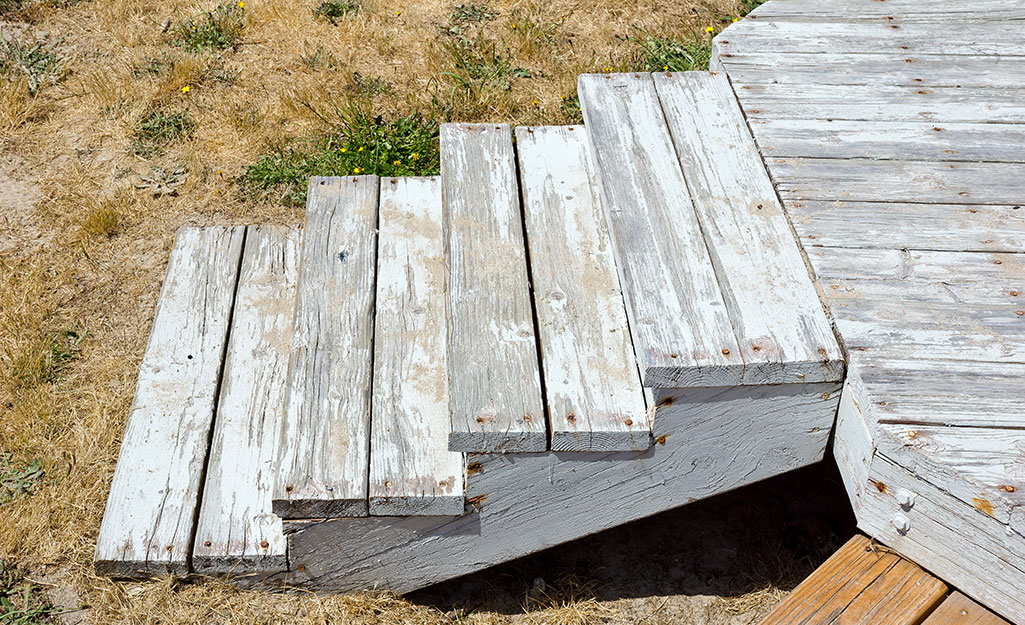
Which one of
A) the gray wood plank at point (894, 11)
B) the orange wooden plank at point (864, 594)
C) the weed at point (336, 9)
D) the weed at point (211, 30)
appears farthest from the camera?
the weed at point (336, 9)

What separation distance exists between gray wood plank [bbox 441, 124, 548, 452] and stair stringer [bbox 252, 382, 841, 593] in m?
0.10

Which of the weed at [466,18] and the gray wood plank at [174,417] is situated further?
the weed at [466,18]

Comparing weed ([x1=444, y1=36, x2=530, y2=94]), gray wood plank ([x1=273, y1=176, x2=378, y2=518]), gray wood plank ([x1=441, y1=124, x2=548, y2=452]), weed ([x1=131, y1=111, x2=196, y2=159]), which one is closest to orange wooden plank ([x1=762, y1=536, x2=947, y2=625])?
gray wood plank ([x1=441, y1=124, x2=548, y2=452])

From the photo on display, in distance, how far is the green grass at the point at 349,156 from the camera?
391 centimetres

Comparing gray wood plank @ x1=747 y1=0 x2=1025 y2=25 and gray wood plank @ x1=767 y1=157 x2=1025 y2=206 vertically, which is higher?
gray wood plank @ x1=747 y1=0 x2=1025 y2=25

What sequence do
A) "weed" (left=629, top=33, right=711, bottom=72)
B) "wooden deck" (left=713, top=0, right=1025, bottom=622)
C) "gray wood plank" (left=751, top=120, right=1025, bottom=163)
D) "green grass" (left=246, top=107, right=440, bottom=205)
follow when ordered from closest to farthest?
"wooden deck" (left=713, top=0, right=1025, bottom=622) < "gray wood plank" (left=751, top=120, right=1025, bottom=163) < "green grass" (left=246, top=107, right=440, bottom=205) < "weed" (left=629, top=33, right=711, bottom=72)

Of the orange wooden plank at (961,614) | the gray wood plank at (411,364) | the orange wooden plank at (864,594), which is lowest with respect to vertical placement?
the orange wooden plank at (864,594)

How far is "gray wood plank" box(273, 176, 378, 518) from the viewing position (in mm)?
A: 2305

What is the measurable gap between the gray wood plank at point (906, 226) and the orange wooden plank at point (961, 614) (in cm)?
87

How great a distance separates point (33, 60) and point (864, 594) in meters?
4.46

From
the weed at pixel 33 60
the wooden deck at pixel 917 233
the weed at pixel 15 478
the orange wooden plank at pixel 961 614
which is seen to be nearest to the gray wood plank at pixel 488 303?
the wooden deck at pixel 917 233

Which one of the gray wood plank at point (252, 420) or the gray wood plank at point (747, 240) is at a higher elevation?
the gray wood plank at point (747, 240)

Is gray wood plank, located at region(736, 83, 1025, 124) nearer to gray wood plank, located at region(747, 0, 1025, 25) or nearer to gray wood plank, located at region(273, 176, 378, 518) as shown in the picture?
gray wood plank, located at region(747, 0, 1025, 25)

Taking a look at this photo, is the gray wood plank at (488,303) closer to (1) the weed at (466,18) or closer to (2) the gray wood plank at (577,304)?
(2) the gray wood plank at (577,304)
